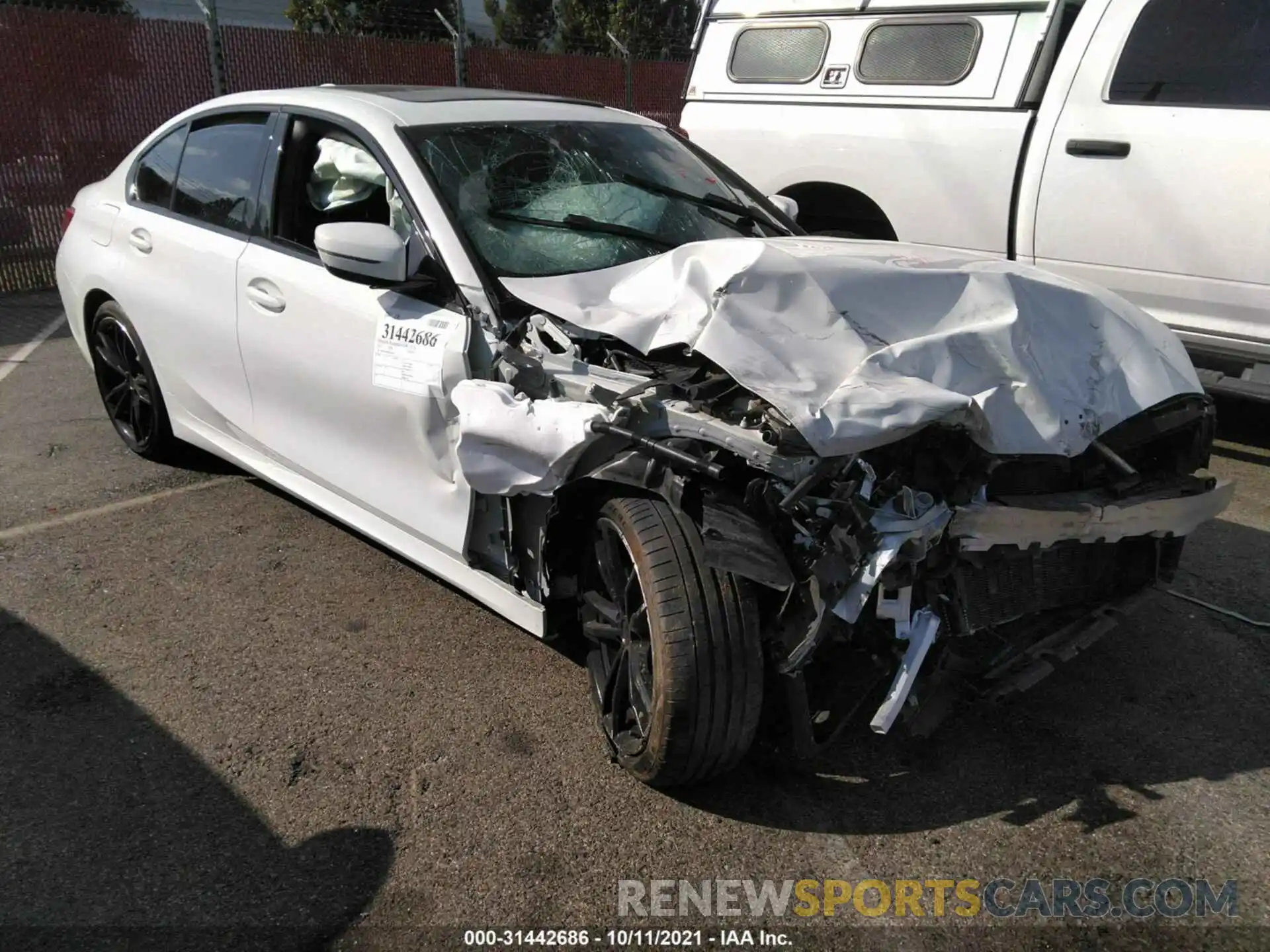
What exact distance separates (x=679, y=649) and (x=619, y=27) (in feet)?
72.6

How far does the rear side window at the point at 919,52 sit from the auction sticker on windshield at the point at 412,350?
156 inches

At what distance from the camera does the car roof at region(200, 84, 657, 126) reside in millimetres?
3613

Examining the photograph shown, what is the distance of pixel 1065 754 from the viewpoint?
294 cm

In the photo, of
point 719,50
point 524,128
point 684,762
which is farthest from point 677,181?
point 719,50

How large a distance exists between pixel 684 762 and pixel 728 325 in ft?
3.68

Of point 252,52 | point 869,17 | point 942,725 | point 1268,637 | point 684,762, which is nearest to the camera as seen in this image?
point 684,762

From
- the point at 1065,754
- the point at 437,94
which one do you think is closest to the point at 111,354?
the point at 437,94

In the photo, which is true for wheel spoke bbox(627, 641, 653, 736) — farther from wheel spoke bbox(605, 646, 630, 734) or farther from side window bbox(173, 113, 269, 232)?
side window bbox(173, 113, 269, 232)

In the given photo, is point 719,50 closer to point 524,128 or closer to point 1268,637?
point 524,128

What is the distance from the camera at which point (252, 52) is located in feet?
37.1

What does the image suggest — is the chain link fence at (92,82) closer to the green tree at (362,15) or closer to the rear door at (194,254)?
the rear door at (194,254)

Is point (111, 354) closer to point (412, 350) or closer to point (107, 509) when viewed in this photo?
point (107, 509)

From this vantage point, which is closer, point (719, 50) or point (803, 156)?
point (803, 156)

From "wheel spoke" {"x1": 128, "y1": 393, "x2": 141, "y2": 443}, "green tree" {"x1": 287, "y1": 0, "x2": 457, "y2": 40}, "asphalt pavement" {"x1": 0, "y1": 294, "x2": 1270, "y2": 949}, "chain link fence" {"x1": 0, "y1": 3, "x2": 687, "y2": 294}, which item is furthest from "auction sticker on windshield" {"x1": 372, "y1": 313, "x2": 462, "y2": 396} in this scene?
"green tree" {"x1": 287, "y1": 0, "x2": 457, "y2": 40}
